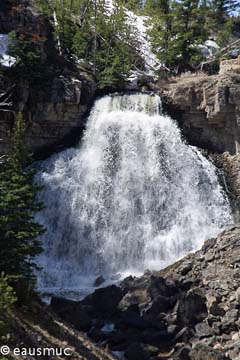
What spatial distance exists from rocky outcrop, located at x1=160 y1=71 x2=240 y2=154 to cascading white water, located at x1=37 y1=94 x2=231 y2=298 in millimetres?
1269

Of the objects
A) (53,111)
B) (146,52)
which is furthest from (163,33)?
(53,111)

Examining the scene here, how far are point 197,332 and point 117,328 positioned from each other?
10.4 feet

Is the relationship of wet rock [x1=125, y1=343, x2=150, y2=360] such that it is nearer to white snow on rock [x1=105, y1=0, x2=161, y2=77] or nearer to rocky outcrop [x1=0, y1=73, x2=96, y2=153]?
rocky outcrop [x1=0, y1=73, x2=96, y2=153]

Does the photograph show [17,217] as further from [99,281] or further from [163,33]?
[163,33]

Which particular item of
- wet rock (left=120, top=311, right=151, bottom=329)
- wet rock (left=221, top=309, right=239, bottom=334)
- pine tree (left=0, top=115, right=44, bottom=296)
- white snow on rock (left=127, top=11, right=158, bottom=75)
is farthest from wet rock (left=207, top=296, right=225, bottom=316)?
white snow on rock (left=127, top=11, right=158, bottom=75)

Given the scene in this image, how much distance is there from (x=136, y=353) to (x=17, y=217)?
20.7 ft

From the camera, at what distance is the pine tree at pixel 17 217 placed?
17.5 m

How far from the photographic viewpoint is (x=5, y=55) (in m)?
36.5

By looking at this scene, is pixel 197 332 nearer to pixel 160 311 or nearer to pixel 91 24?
pixel 160 311

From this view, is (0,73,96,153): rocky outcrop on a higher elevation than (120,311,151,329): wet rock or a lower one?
higher

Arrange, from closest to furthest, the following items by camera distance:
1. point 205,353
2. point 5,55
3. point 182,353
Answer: point 205,353 → point 182,353 → point 5,55

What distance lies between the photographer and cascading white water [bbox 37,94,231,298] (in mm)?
28766

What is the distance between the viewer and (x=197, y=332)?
64.5 ft

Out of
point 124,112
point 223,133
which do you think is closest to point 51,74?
point 124,112
